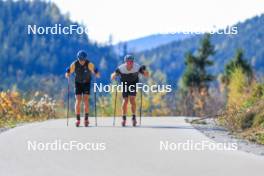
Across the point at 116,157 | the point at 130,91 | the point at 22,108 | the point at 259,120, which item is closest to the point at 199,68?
→ the point at 22,108

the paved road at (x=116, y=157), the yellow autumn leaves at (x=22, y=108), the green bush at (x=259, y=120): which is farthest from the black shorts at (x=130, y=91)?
the yellow autumn leaves at (x=22, y=108)

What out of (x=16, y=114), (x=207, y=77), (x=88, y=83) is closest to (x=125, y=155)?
(x=88, y=83)

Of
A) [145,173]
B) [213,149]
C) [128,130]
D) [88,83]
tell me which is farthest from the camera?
[88,83]

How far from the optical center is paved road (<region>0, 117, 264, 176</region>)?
9297mm

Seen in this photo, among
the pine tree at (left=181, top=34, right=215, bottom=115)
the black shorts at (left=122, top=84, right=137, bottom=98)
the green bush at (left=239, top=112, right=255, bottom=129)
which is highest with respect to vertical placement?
the pine tree at (left=181, top=34, right=215, bottom=115)

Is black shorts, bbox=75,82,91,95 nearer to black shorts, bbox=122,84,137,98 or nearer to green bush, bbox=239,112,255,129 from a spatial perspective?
black shorts, bbox=122,84,137,98

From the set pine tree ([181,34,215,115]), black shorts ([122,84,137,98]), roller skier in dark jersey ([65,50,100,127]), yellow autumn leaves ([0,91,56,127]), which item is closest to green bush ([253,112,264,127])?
black shorts ([122,84,137,98])

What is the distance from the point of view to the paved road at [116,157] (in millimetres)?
9297

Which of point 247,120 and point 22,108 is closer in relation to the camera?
point 247,120

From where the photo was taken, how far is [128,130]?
15.9m

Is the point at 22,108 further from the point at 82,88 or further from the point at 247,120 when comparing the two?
the point at 247,120

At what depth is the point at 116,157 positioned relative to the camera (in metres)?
10.8

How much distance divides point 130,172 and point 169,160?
1417mm

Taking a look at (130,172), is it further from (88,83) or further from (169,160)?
(88,83)
